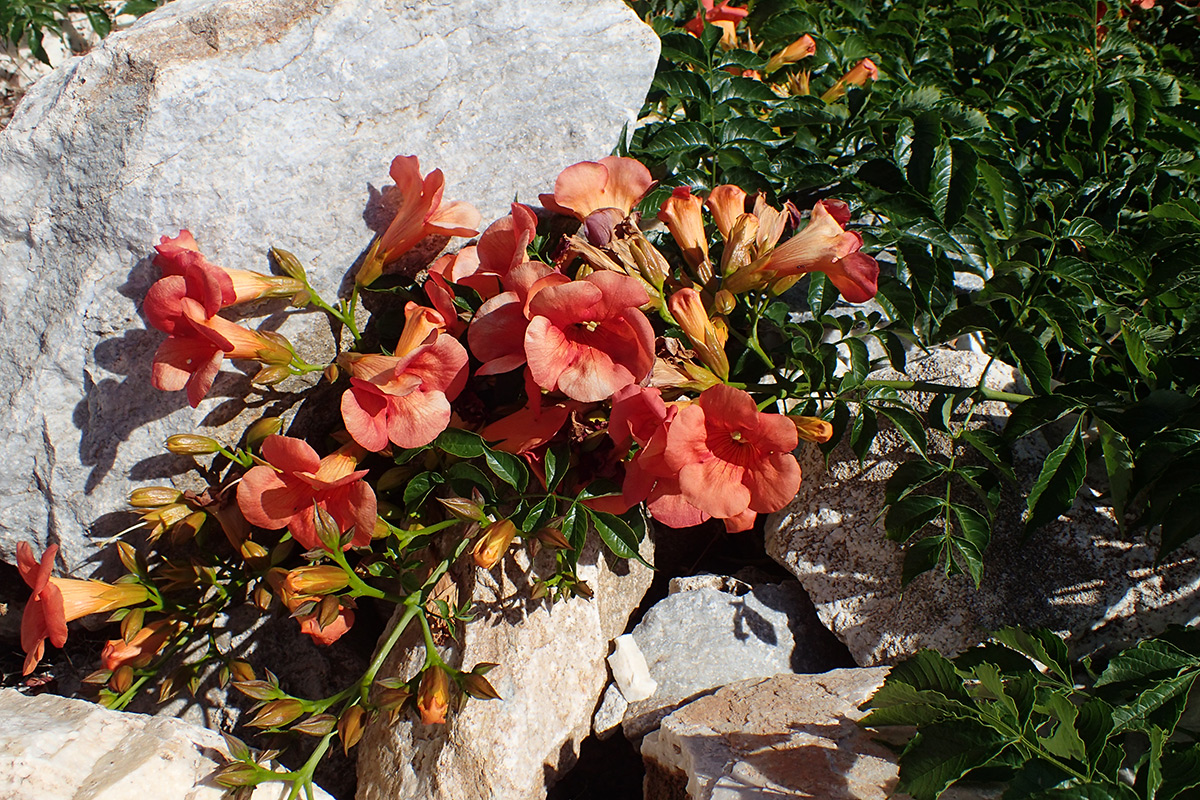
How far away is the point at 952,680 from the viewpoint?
5.35ft

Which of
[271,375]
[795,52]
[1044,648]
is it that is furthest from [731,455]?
[795,52]

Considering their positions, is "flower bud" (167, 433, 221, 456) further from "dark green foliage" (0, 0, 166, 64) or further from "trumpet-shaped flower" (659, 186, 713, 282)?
"dark green foliage" (0, 0, 166, 64)

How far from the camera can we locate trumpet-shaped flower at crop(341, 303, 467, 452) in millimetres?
2031

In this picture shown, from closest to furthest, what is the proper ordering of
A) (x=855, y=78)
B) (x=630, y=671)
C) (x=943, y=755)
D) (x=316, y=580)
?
1. (x=943, y=755)
2. (x=316, y=580)
3. (x=630, y=671)
4. (x=855, y=78)

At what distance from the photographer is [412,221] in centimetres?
244

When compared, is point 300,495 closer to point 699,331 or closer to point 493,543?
point 493,543

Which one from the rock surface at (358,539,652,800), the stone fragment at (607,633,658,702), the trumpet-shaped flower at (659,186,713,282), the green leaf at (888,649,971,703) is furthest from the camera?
the stone fragment at (607,633,658,702)

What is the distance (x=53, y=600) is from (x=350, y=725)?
822mm

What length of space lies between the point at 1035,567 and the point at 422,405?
1.88 metres

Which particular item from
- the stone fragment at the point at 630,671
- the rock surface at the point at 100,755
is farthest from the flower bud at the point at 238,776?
the stone fragment at the point at 630,671

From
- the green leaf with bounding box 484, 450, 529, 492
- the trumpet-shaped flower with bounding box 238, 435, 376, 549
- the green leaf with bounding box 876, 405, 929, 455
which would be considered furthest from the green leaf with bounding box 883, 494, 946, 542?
the trumpet-shaped flower with bounding box 238, 435, 376, 549

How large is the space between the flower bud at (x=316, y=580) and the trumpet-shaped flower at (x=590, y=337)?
28.5 inches

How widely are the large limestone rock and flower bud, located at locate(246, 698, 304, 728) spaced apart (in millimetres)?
880

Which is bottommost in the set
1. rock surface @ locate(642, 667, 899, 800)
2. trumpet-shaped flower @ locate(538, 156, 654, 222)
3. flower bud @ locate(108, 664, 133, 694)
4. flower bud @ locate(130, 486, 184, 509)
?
rock surface @ locate(642, 667, 899, 800)
